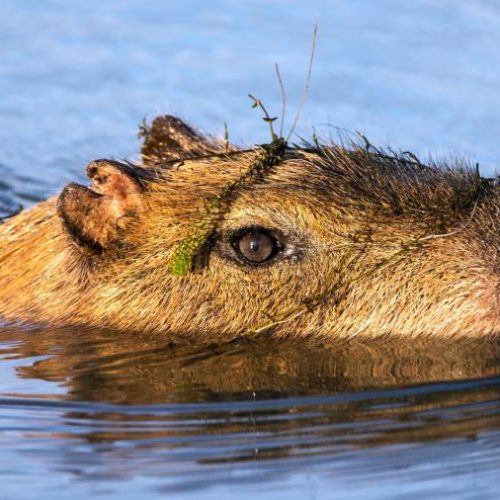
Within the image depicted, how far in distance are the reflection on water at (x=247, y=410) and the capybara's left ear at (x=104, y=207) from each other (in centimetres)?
50

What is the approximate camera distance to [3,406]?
269 inches

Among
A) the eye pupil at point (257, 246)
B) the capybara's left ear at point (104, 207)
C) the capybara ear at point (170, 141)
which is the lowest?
the eye pupil at point (257, 246)

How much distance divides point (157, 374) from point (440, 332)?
1370 mm

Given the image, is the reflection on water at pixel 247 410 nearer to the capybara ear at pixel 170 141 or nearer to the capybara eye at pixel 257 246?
the capybara eye at pixel 257 246

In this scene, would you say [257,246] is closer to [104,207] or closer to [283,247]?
[283,247]

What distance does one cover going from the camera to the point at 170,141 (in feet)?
30.5

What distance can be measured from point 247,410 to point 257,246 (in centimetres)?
126

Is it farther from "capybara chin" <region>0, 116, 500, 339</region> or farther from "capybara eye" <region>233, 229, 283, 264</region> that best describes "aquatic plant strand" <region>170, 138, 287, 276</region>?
"capybara eye" <region>233, 229, 283, 264</region>

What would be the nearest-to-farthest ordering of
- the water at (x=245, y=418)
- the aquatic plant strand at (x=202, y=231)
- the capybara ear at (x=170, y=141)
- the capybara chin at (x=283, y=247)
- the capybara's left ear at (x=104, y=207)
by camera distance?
the water at (x=245, y=418) < the capybara chin at (x=283, y=247) < the aquatic plant strand at (x=202, y=231) < the capybara's left ear at (x=104, y=207) < the capybara ear at (x=170, y=141)

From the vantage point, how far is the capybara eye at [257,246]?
767 centimetres

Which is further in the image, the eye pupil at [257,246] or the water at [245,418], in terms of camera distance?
the eye pupil at [257,246]

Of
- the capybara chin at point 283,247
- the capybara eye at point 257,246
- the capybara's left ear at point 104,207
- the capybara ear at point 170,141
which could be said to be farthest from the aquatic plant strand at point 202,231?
the capybara ear at point 170,141

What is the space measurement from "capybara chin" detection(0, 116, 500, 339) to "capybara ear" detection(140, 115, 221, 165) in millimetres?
734

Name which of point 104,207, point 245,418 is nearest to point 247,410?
point 245,418
